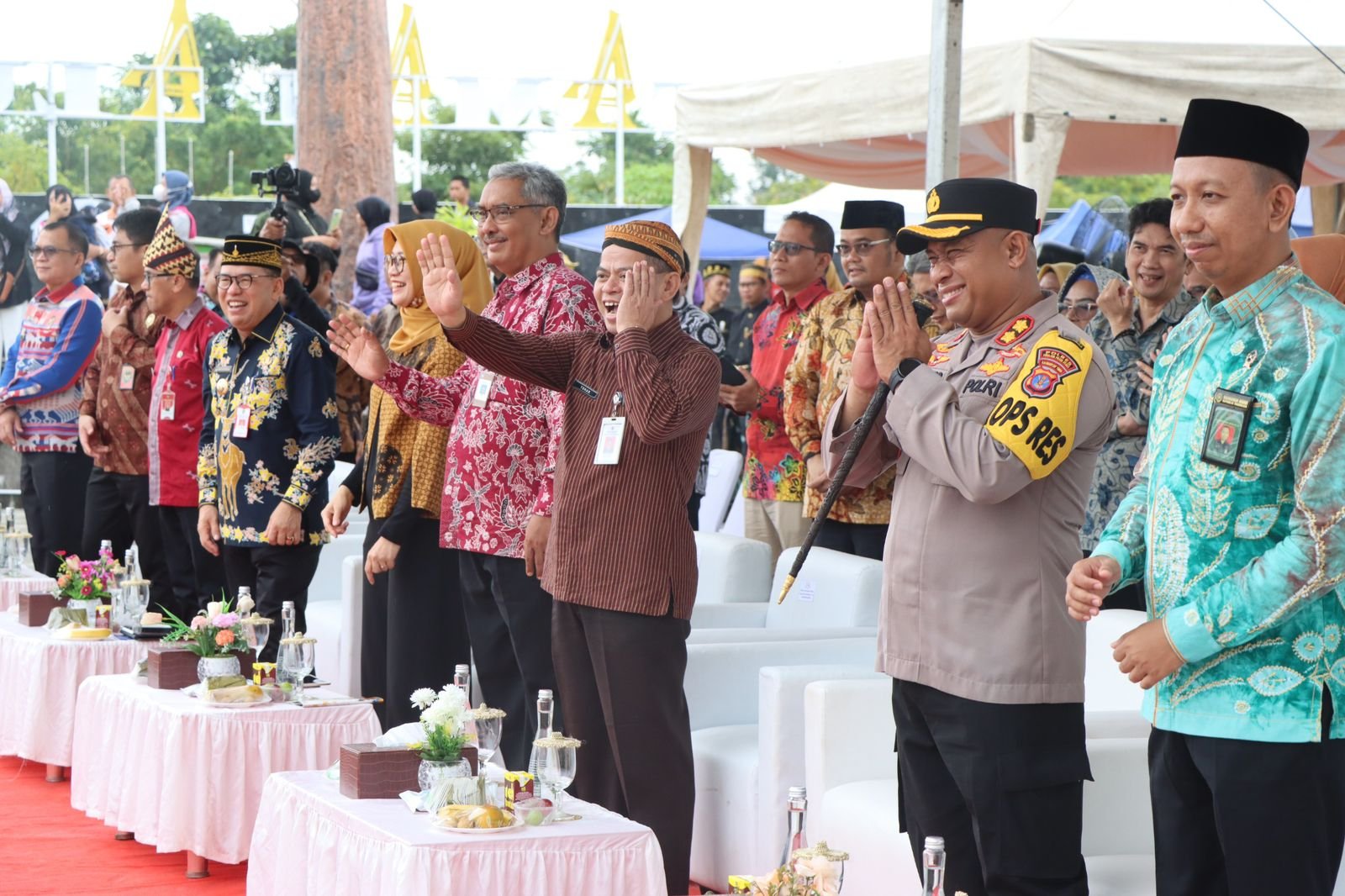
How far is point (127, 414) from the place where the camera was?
238 inches

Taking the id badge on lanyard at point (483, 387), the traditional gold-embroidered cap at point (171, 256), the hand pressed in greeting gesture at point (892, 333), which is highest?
the traditional gold-embroidered cap at point (171, 256)

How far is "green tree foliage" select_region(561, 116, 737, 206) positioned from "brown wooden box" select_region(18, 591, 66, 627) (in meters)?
27.4

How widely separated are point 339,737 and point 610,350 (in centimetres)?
127

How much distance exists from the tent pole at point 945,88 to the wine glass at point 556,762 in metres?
A: 2.36

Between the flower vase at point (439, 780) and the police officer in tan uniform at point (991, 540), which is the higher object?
the police officer in tan uniform at point (991, 540)

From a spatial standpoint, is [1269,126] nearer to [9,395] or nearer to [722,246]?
[9,395]

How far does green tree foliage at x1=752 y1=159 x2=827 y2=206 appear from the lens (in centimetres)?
3756

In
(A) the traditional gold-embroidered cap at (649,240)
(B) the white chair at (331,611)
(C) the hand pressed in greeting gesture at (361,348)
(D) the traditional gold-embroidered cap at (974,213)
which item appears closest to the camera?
(D) the traditional gold-embroidered cap at (974,213)

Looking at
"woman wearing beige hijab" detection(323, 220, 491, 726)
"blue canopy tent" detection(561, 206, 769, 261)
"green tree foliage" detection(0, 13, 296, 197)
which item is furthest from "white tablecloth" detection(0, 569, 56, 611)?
"green tree foliage" detection(0, 13, 296, 197)

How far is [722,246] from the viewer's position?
14516 mm

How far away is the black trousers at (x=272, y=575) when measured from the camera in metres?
4.91

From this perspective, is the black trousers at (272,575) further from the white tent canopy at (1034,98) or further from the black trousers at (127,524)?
the white tent canopy at (1034,98)

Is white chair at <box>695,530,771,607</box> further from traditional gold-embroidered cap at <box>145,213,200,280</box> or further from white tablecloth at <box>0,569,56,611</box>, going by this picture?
white tablecloth at <box>0,569,56,611</box>

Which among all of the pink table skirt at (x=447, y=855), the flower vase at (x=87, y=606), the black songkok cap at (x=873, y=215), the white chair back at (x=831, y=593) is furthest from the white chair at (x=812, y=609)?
the flower vase at (x=87, y=606)
